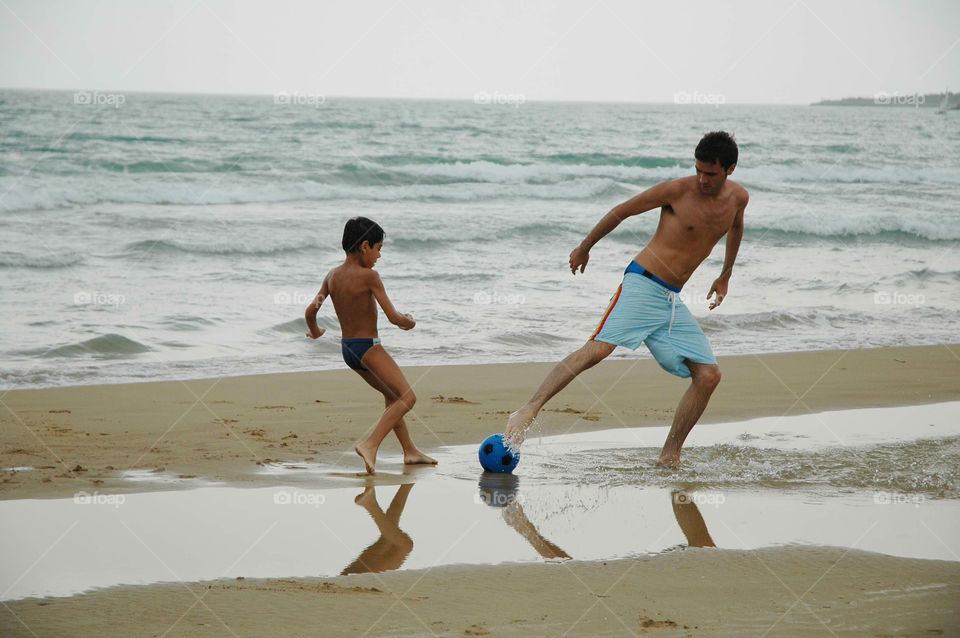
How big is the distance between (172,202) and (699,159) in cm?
1804

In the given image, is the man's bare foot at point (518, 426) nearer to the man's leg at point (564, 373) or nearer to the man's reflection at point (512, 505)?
the man's leg at point (564, 373)

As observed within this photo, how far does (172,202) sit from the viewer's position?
843 inches

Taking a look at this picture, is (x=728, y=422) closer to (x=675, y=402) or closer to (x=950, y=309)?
(x=675, y=402)

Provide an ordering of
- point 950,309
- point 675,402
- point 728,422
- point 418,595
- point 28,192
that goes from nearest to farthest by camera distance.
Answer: point 418,595 < point 728,422 < point 675,402 < point 950,309 < point 28,192

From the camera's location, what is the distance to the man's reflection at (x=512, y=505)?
13.9 feet

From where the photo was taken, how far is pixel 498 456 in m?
5.49

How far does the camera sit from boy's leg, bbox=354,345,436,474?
18.8 feet

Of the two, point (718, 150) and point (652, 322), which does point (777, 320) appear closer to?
point (652, 322)

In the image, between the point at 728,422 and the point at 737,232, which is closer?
the point at 737,232

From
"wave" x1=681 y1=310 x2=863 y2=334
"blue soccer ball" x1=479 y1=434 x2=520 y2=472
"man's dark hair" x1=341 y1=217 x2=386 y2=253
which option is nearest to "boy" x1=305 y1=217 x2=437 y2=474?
"man's dark hair" x1=341 y1=217 x2=386 y2=253

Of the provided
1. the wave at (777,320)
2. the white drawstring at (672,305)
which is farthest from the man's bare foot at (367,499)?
the wave at (777,320)

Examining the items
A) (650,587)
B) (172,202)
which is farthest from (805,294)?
(172,202)

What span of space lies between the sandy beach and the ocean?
1078 mm

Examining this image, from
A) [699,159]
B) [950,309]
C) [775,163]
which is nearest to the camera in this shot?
[699,159]
